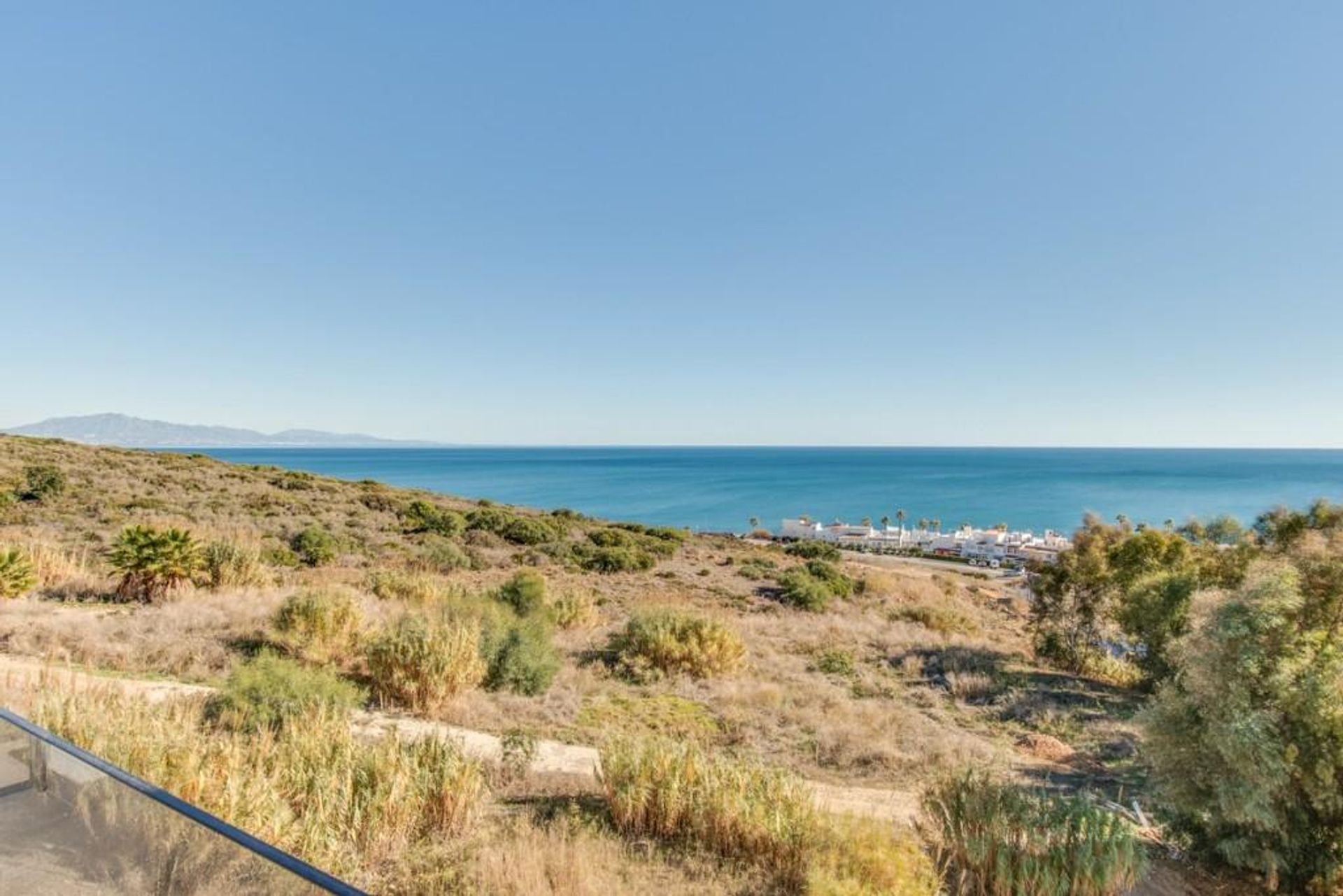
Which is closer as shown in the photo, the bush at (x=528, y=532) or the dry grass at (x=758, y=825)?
the dry grass at (x=758, y=825)

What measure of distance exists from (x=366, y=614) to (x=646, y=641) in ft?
15.7

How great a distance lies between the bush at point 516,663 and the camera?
8.62m

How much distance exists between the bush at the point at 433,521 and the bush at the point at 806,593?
13475 mm

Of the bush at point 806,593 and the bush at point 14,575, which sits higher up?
the bush at point 14,575

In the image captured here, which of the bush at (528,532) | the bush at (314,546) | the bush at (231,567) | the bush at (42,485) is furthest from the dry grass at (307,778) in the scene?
the bush at (42,485)

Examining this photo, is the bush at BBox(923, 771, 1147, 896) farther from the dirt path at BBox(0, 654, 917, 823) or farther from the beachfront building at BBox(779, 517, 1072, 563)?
the beachfront building at BBox(779, 517, 1072, 563)

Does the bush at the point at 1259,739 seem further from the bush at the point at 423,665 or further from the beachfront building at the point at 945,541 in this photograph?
the beachfront building at the point at 945,541

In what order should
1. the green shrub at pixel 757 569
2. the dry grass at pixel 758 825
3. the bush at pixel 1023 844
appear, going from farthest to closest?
1. the green shrub at pixel 757 569
2. the bush at pixel 1023 844
3. the dry grass at pixel 758 825

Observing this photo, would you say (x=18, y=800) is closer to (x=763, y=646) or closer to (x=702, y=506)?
(x=763, y=646)

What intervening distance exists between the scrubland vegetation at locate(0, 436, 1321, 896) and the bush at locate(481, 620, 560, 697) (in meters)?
0.04

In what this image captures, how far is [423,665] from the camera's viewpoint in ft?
25.5

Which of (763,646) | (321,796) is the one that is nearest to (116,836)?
(321,796)

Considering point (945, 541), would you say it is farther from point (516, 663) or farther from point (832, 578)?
point (516, 663)

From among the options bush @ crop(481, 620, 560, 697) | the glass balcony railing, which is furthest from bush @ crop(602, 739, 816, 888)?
bush @ crop(481, 620, 560, 697)
